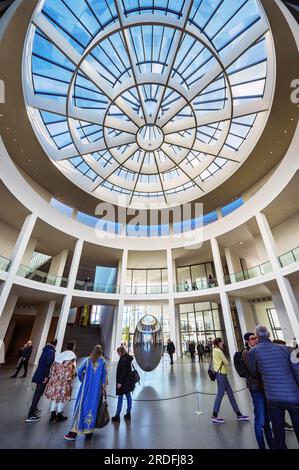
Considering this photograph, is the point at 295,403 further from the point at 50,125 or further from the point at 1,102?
the point at 50,125

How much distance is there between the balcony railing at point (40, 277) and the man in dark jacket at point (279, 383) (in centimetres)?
1493

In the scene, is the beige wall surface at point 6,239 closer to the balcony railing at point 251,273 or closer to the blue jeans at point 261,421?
the balcony railing at point 251,273

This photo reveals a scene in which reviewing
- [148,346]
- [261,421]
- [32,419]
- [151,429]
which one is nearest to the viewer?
[261,421]

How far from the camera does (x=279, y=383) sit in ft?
8.87

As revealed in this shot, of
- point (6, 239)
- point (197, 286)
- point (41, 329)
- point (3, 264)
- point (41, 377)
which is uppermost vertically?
point (6, 239)

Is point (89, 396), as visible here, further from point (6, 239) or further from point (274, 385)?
point (6, 239)

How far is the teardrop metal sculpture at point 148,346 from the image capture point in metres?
10.5

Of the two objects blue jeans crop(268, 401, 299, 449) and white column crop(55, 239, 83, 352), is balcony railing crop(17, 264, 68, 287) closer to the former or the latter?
white column crop(55, 239, 83, 352)

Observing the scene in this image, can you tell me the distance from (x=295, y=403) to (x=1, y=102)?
676 inches

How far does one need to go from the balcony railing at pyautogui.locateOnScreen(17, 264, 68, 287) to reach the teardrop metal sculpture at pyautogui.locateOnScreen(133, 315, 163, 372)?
8.65 meters

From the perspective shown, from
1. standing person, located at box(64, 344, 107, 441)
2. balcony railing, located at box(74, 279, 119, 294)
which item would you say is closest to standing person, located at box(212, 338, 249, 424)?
standing person, located at box(64, 344, 107, 441)

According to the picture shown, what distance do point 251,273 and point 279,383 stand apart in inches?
558

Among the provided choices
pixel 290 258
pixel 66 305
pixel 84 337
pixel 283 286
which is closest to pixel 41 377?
pixel 66 305

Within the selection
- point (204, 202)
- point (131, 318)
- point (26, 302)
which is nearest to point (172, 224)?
point (204, 202)
